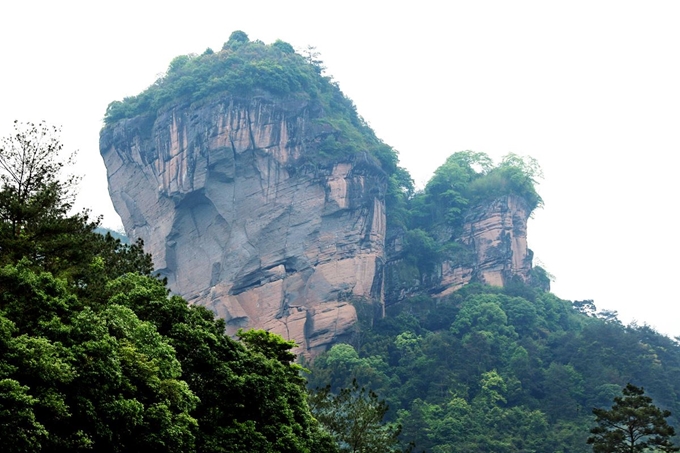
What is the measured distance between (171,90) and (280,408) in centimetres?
4398

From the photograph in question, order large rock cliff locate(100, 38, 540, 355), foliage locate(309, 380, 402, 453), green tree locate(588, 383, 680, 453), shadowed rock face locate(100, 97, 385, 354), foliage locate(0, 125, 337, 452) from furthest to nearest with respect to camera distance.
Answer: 1. large rock cliff locate(100, 38, 540, 355)
2. shadowed rock face locate(100, 97, 385, 354)
3. green tree locate(588, 383, 680, 453)
4. foliage locate(309, 380, 402, 453)
5. foliage locate(0, 125, 337, 452)

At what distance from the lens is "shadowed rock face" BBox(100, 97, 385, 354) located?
55250 mm

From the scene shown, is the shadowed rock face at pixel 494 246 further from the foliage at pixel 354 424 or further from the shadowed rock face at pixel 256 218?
the foliage at pixel 354 424

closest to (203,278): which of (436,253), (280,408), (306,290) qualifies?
(306,290)

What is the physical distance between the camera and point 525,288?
6338 centimetres

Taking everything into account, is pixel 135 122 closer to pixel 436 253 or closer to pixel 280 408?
pixel 436 253

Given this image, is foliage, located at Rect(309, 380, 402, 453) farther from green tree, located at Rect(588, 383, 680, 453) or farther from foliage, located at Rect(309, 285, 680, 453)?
foliage, located at Rect(309, 285, 680, 453)

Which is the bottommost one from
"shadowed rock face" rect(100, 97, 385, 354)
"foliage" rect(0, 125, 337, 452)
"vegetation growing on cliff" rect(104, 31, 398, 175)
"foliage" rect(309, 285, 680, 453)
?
"foliage" rect(0, 125, 337, 452)

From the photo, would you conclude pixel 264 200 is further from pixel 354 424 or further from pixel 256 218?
pixel 354 424

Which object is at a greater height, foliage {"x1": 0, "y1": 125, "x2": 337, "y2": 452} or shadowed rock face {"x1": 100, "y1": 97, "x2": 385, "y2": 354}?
shadowed rock face {"x1": 100, "y1": 97, "x2": 385, "y2": 354}

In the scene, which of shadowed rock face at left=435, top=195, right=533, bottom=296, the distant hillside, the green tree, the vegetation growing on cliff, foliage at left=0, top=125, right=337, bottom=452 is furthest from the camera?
shadowed rock face at left=435, top=195, right=533, bottom=296

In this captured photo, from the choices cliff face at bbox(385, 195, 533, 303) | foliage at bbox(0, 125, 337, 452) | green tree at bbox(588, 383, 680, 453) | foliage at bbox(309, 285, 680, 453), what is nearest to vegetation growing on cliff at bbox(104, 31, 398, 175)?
cliff face at bbox(385, 195, 533, 303)

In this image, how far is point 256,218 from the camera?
56375mm

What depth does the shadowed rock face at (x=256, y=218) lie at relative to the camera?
2175 inches
